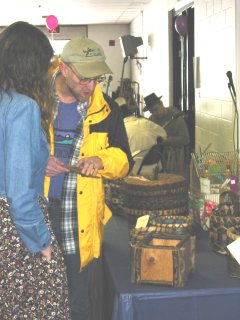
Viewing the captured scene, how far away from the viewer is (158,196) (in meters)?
2.30

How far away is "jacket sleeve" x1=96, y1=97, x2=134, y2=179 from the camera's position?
2142 millimetres

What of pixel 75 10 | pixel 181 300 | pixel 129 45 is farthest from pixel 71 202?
pixel 75 10

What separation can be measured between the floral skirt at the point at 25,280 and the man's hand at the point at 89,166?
1.28 feet

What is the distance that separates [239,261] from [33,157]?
2.40 ft

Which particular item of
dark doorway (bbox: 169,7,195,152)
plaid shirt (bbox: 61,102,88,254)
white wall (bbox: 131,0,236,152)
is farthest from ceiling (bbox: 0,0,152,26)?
plaid shirt (bbox: 61,102,88,254)

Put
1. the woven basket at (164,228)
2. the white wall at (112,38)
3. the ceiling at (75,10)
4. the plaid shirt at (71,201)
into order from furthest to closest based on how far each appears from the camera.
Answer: the white wall at (112,38) → the ceiling at (75,10) → the plaid shirt at (71,201) → the woven basket at (164,228)

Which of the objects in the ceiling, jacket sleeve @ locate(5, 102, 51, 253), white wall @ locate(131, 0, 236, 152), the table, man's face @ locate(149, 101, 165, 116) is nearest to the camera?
jacket sleeve @ locate(5, 102, 51, 253)

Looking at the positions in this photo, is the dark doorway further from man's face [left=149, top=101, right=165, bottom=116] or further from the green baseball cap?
the green baseball cap

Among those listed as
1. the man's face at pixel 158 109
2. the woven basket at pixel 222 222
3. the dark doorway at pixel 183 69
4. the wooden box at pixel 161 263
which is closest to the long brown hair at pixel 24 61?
the wooden box at pixel 161 263

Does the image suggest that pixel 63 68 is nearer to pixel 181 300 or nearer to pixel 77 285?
pixel 77 285

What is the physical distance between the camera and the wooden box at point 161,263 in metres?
1.72

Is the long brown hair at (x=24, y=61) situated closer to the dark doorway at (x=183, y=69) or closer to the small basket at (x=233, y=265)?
the small basket at (x=233, y=265)

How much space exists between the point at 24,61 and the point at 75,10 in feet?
30.7

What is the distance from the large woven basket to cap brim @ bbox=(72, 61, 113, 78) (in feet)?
1.79
